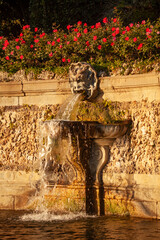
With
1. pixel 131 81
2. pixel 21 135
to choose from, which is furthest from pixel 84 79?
pixel 21 135

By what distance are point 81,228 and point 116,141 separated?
1817mm

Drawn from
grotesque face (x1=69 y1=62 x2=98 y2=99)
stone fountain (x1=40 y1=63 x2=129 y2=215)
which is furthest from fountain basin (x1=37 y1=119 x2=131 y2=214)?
grotesque face (x1=69 y1=62 x2=98 y2=99)

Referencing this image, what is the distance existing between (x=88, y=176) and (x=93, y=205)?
0.44 metres

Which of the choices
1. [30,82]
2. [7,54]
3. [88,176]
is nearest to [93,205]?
[88,176]

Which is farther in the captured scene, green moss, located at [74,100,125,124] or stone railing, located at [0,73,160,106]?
green moss, located at [74,100,125,124]

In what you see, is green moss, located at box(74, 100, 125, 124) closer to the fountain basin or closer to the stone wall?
the stone wall

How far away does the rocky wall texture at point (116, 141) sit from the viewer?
751 centimetres

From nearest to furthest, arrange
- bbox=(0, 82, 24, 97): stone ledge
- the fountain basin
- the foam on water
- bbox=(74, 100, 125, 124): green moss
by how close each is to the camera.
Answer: the foam on water
the fountain basin
bbox=(74, 100, 125, 124): green moss
bbox=(0, 82, 24, 97): stone ledge

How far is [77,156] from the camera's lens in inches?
304

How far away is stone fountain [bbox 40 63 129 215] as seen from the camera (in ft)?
24.4

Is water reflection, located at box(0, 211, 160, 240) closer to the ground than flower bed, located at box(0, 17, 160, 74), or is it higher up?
closer to the ground

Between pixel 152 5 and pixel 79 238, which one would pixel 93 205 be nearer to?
pixel 79 238

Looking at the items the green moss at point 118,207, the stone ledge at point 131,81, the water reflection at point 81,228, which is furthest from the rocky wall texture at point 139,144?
the water reflection at point 81,228

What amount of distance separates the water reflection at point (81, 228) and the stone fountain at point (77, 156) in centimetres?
45
